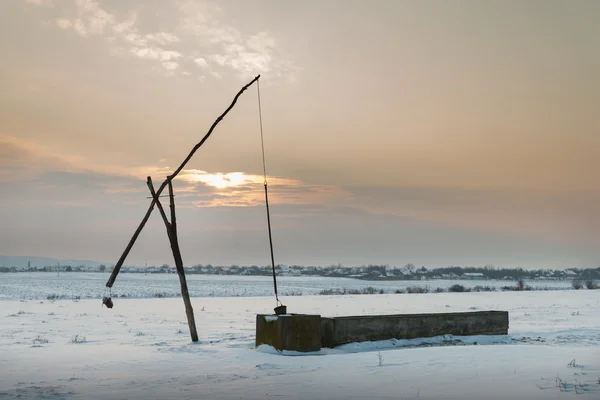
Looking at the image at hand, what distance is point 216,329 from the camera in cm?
2061

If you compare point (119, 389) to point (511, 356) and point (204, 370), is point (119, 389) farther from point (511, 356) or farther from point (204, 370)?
point (511, 356)

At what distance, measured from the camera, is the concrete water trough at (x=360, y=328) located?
14.0 metres

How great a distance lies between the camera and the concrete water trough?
14.0 meters

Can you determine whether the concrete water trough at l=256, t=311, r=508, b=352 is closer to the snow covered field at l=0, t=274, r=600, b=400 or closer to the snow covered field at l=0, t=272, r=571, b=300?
the snow covered field at l=0, t=274, r=600, b=400

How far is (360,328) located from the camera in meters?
15.4

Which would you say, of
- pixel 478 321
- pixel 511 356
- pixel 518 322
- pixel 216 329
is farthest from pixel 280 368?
pixel 518 322

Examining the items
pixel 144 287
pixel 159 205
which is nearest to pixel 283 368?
pixel 159 205

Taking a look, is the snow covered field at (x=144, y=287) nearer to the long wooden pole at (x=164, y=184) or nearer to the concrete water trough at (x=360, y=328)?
the long wooden pole at (x=164, y=184)

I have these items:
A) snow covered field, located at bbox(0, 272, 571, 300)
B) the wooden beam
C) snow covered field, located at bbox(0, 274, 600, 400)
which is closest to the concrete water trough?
snow covered field, located at bbox(0, 274, 600, 400)

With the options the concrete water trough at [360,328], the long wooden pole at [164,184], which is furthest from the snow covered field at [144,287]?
the concrete water trough at [360,328]

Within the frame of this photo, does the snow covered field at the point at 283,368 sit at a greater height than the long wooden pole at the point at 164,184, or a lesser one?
lesser

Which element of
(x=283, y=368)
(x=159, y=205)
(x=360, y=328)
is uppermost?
(x=159, y=205)

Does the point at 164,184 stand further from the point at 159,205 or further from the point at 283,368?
the point at 283,368

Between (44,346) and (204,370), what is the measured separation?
19.5 ft
